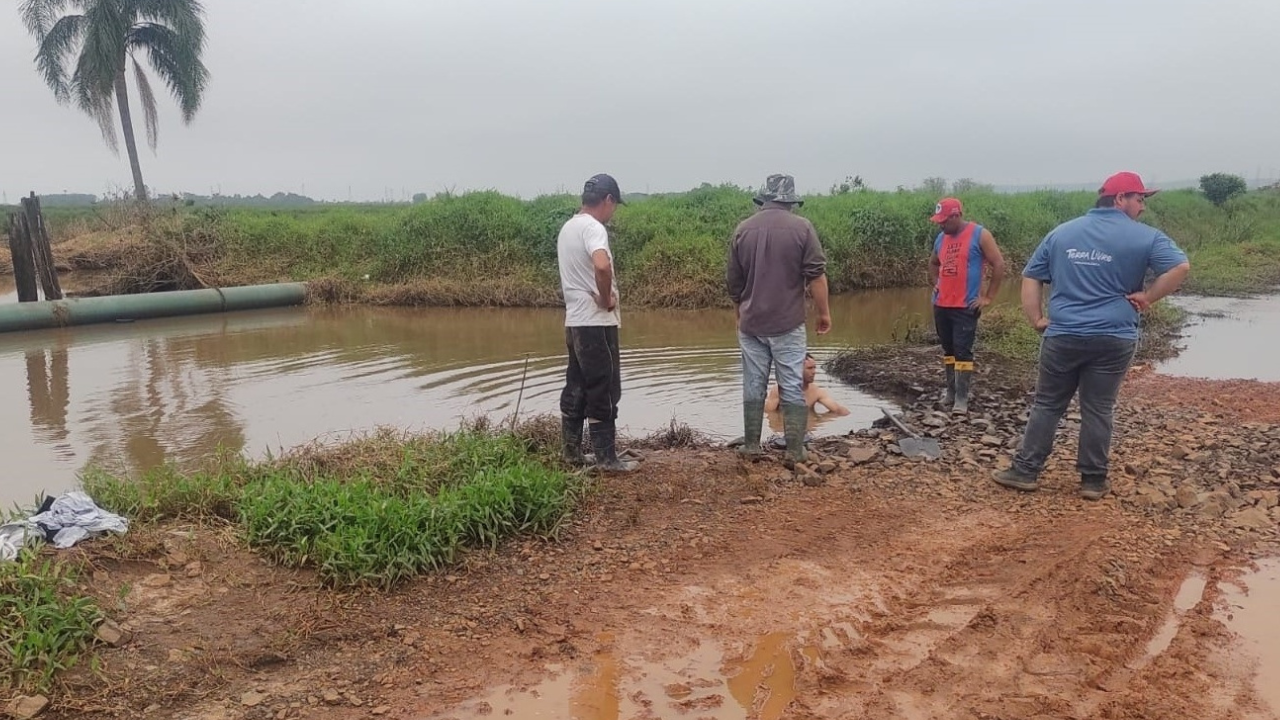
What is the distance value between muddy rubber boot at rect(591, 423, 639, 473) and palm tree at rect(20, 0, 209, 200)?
24.4 metres

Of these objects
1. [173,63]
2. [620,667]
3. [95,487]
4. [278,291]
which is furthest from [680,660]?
[173,63]

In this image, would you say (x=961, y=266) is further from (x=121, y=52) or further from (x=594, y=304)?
(x=121, y=52)

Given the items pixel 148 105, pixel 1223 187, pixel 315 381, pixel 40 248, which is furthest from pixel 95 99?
pixel 1223 187

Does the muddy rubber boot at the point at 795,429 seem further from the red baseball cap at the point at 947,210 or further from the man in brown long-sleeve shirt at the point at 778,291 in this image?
the red baseball cap at the point at 947,210

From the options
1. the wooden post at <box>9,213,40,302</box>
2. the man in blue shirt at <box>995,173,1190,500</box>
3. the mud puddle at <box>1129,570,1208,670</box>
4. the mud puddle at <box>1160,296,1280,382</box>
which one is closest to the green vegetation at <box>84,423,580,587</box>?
the mud puddle at <box>1129,570,1208,670</box>

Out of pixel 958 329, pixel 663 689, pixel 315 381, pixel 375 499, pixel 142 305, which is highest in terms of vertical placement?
pixel 142 305

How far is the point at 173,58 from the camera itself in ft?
84.1

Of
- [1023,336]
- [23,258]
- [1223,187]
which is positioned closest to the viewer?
[1023,336]

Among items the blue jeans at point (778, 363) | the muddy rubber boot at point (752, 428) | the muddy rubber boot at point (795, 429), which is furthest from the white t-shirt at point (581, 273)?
the muddy rubber boot at point (795, 429)

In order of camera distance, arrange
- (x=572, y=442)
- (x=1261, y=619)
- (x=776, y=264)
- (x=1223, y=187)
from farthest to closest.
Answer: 1. (x=1223, y=187)
2. (x=572, y=442)
3. (x=776, y=264)
4. (x=1261, y=619)

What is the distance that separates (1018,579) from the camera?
3.99 m

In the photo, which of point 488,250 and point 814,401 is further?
point 488,250

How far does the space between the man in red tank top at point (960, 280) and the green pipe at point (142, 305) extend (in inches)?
551

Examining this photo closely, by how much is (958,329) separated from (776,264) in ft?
7.70
